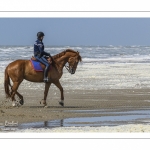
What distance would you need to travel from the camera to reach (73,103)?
65.4 ft

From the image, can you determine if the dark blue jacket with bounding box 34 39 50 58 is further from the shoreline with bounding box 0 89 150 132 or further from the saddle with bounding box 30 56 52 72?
the shoreline with bounding box 0 89 150 132

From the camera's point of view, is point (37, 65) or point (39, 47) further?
point (37, 65)

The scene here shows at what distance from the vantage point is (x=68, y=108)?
18.5 metres

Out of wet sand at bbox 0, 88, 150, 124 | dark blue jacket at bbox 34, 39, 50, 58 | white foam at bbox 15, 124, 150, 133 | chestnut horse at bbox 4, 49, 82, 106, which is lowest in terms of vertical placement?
wet sand at bbox 0, 88, 150, 124

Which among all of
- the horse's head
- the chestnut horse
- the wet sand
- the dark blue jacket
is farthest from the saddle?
the wet sand

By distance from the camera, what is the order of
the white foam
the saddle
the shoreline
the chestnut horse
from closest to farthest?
the white foam < the shoreline < the saddle < the chestnut horse

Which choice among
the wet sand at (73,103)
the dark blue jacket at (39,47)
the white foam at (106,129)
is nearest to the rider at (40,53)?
the dark blue jacket at (39,47)

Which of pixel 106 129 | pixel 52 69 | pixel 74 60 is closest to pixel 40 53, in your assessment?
pixel 52 69

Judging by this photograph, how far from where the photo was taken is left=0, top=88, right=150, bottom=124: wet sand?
1667cm

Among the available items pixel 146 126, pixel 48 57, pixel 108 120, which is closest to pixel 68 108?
pixel 48 57

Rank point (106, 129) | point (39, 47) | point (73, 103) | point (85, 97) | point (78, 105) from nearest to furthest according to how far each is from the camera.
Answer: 1. point (106, 129)
2. point (39, 47)
3. point (78, 105)
4. point (73, 103)
5. point (85, 97)

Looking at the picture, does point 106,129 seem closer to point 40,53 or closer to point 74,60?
point 40,53

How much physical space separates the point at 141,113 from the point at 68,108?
2.42 meters
